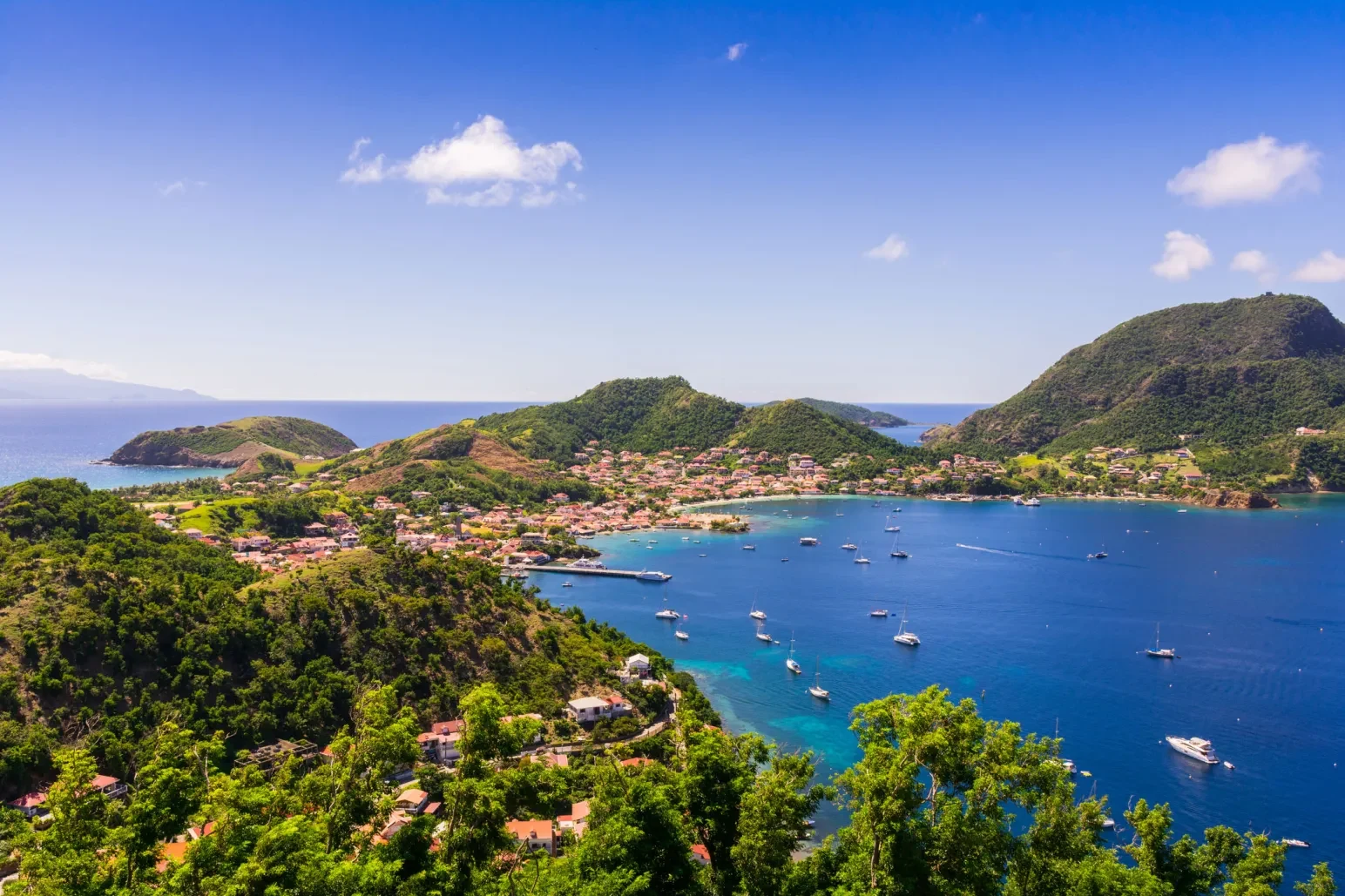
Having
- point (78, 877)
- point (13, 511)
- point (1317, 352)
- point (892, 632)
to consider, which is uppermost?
point (1317, 352)

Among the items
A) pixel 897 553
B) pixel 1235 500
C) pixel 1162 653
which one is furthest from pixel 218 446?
pixel 1235 500

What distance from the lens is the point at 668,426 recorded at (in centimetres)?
15088

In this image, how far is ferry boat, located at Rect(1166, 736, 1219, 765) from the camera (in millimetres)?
32281

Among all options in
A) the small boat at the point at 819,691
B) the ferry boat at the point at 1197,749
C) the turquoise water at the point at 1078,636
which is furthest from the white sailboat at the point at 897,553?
the ferry boat at the point at 1197,749

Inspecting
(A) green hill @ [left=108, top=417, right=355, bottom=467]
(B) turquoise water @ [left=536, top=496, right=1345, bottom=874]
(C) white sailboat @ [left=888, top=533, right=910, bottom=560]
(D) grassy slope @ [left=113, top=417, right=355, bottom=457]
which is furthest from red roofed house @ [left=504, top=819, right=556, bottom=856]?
(D) grassy slope @ [left=113, top=417, right=355, bottom=457]

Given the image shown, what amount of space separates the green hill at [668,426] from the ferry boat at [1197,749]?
9806 cm

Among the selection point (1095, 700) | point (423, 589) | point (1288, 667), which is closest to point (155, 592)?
point (423, 589)

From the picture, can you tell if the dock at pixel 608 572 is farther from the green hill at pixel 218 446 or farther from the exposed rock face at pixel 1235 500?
the green hill at pixel 218 446

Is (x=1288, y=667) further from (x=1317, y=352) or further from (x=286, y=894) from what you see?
(x=1317, y=352)

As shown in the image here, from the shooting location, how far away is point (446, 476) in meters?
104

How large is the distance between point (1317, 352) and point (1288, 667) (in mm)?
141949

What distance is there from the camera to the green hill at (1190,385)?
420 ft

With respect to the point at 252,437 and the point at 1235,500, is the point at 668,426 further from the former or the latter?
the point at 1235,500

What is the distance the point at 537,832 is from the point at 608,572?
45650mm
